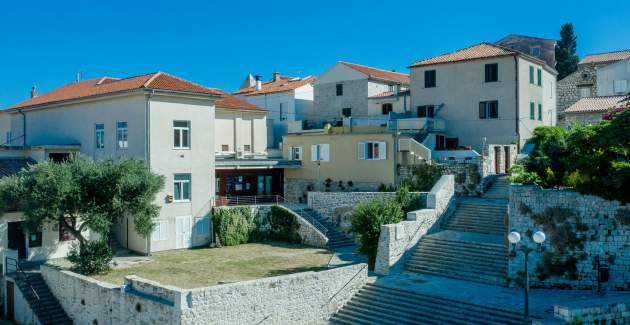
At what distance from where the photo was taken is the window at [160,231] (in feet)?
100

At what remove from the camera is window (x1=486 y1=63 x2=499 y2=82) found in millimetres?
38281

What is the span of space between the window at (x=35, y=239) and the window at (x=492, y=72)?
28.6m

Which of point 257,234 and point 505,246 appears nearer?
point 505,246

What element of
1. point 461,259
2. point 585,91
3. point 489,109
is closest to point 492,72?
point 489,109

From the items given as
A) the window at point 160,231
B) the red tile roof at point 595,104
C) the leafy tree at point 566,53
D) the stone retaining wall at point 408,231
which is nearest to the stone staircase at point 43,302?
the window at point 160,231

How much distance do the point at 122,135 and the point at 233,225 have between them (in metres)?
7.93

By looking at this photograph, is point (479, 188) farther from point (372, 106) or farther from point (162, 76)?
point (162, 76)

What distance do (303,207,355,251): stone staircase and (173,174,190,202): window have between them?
7.20 metres

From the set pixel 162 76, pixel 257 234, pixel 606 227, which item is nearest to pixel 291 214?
pixel 257 234

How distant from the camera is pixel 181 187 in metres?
31.9

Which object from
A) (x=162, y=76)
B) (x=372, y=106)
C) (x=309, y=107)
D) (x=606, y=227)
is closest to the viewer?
(x=606, y=227)

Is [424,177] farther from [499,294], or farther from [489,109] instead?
[499,294]

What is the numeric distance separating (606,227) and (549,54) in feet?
117

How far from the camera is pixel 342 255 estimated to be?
29469 mm
